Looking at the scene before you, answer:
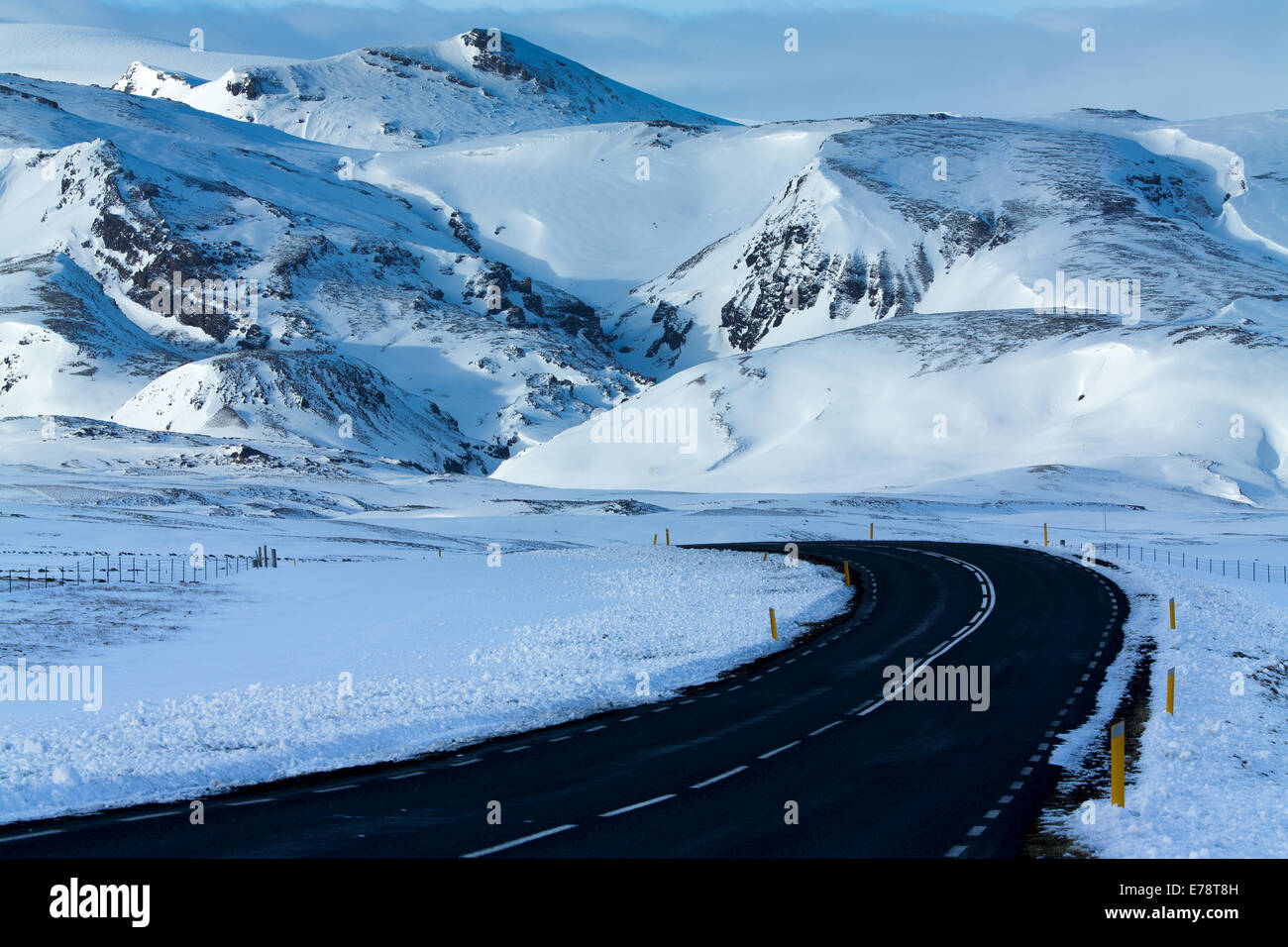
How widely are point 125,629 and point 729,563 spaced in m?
28.6

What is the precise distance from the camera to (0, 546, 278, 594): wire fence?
45.9 meters

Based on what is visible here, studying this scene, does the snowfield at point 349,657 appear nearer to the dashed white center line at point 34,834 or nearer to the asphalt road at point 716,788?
the dashed white center line at point 34,834

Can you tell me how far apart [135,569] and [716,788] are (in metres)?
40.7

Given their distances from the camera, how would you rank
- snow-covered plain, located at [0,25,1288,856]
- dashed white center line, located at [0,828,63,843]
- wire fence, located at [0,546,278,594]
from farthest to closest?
wire fence, located at [0,546,278,594] < snow-covered plain, located at [0,25,1288,856] < dashed white center line, located at [0,828,63,843]

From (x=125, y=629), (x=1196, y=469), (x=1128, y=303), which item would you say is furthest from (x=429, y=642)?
(x=1128, y=303)

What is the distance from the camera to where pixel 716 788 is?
19.2m

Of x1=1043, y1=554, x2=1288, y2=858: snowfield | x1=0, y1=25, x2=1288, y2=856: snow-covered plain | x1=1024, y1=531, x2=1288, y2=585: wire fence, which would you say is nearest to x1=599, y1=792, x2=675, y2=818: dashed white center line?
x1=1043, y1=554, x2=1288, y2=858: snowfield

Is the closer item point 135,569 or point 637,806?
point 637,806

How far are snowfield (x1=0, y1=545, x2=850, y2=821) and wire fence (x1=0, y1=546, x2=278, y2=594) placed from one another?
165 centimetres

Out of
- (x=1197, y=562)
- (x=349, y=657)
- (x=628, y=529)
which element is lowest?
(x=1197, y=562)

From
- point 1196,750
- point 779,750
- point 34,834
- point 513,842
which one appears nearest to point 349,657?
point 779,750

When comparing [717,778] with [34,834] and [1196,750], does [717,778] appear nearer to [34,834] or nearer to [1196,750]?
[1196,750]

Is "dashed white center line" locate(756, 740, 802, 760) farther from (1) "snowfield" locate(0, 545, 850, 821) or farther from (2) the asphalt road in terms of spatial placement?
(1) "snowfield" locate(0, 545, 850, 821)
